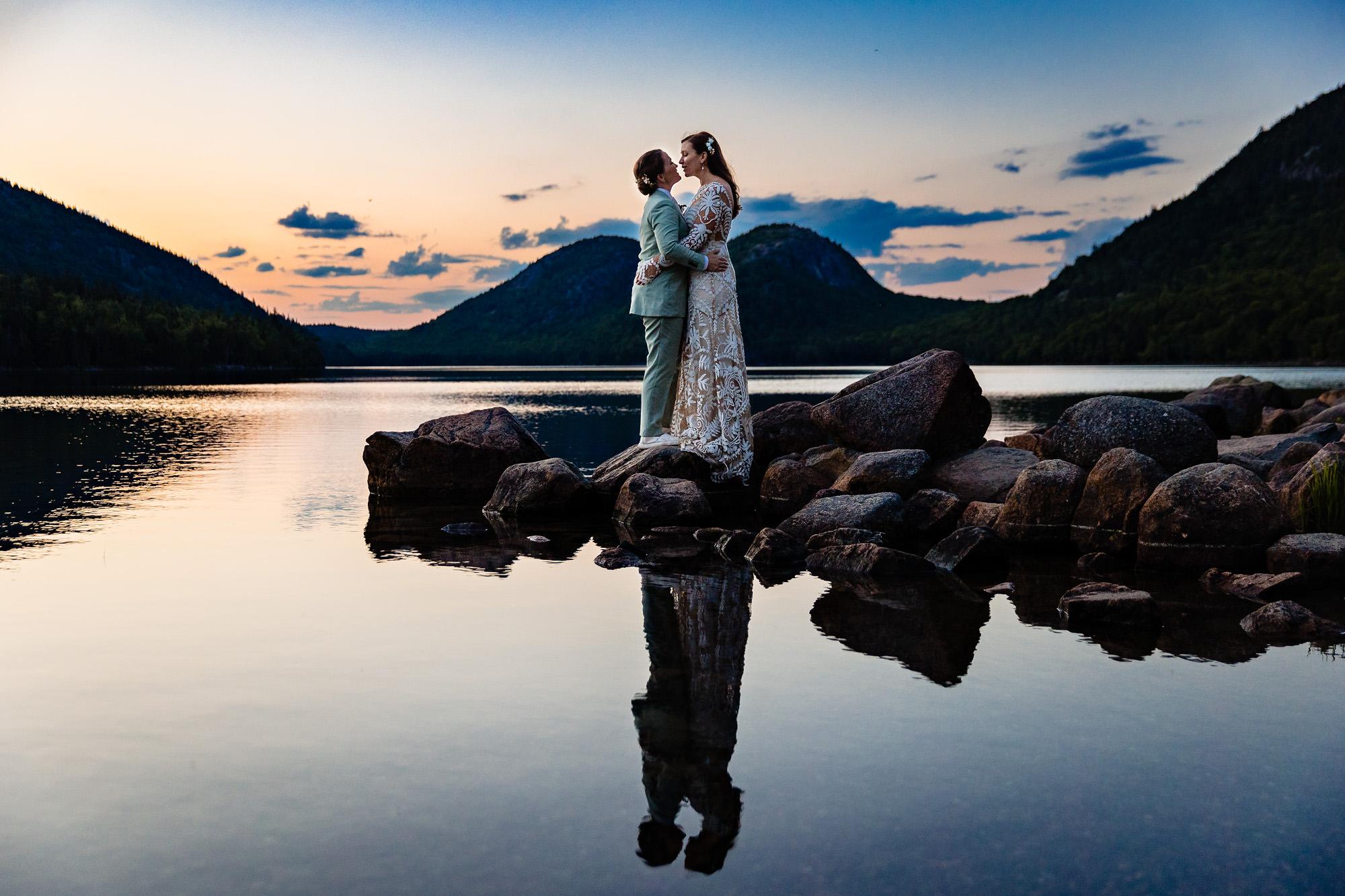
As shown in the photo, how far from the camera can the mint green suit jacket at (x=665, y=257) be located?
528 inches

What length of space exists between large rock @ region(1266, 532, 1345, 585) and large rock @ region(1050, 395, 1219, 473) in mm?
3211

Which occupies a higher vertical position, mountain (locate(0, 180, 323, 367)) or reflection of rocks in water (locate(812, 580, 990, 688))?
mountain (locate(0, 180, 323, 367))

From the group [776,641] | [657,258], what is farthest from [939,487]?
[776,641]

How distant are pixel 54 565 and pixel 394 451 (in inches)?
251

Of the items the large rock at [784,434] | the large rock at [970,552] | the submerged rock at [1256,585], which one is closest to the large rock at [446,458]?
the large rock at [784,434]

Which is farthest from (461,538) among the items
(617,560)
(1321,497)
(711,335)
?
(1321,497)

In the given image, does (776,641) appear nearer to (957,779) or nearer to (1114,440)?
(957,779)

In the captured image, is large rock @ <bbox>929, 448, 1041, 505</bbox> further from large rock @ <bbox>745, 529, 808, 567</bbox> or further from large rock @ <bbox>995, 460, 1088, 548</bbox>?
large rock @ <bbox>745, 529, 808, 567</bbox>

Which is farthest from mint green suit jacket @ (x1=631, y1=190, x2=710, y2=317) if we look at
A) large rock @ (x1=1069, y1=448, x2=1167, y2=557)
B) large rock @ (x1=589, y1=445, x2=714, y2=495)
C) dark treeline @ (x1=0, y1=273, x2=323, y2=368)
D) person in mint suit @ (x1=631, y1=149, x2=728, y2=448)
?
dark treeline @ (x1=0, y1=273, x2=323, y2=368)

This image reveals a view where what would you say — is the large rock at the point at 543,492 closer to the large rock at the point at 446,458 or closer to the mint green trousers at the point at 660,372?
the mint green trousers at the point at 660,372

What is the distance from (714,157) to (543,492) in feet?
17.3

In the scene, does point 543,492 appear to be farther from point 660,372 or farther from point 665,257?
point 665,257

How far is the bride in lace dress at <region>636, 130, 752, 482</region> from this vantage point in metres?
13.8

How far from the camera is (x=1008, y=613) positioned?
7812 mm
